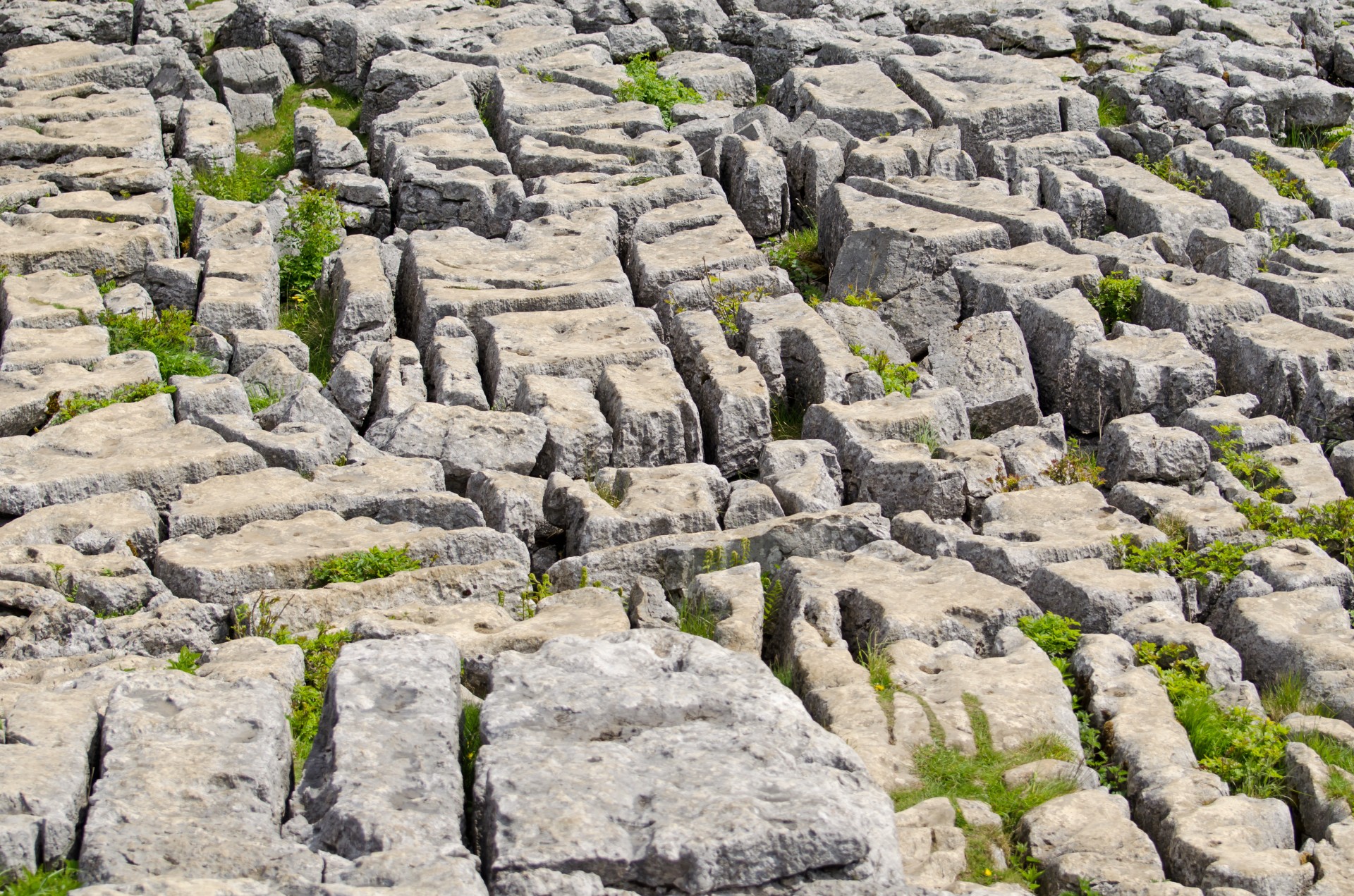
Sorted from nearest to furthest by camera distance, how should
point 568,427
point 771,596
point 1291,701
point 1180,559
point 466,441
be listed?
1. point 1291,701
2. point 771,596
3. point 1180,559
4. point 466,441
5. point 568,427

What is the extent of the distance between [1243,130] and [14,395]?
1242 centimetres

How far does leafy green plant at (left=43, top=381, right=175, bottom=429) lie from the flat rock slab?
457cm

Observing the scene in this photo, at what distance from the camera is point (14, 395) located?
9156 millimetres

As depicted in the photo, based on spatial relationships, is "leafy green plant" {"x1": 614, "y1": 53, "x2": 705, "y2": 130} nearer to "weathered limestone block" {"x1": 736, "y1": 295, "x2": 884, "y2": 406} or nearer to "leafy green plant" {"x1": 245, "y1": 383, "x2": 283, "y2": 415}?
"weathered limestone block" {"x1": 736, "y1": 295, "x2": 884, "y2": 406}

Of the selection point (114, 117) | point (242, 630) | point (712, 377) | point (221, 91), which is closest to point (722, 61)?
point (221, 91)

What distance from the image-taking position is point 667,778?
511cm

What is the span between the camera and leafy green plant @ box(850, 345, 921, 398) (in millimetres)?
10438

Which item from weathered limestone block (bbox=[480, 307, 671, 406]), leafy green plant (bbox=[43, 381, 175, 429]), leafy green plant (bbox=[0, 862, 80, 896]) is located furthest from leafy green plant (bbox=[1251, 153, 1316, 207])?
leafy green plant (bbox=[0, 862, 80, 896])

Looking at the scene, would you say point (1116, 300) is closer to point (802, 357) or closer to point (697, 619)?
A: point (802, 357)

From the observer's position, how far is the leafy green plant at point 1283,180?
13.4 m

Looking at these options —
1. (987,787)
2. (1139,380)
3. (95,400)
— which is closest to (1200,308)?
(1139,380)

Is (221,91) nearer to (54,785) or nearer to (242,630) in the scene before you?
(242,630)

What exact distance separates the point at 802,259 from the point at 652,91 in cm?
Result: 366

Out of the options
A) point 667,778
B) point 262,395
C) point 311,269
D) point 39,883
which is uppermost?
point 667,778
